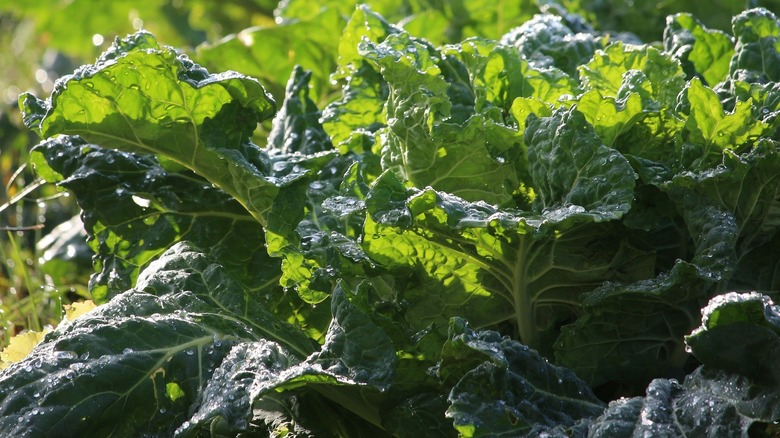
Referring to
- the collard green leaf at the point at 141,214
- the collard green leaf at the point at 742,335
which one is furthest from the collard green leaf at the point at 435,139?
the collard green leaf at the point at 742,335

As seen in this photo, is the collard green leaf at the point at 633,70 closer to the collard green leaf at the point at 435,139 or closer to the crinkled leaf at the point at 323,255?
the collard green leaf at the point at 435,139

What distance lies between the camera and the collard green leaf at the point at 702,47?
2.69m

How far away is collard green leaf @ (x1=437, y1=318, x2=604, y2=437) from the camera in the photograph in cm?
173

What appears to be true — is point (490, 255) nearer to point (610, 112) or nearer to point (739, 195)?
point (610, 112)

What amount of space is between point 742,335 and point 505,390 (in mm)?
481

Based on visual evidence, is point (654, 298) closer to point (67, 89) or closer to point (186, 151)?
point (186, 151)

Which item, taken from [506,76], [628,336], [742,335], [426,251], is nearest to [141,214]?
[426,251]

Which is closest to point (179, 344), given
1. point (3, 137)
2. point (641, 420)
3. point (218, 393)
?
point (218, 393)

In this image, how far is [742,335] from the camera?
168 cm

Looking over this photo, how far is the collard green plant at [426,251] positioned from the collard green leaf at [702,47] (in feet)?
→ 0.19

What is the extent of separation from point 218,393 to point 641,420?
861mm

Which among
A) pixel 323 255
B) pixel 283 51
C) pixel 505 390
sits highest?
pixel 283 51

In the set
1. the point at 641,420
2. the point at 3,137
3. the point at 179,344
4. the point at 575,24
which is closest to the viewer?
the point at 641,420

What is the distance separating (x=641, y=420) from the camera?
166cm
